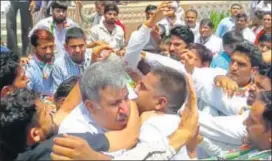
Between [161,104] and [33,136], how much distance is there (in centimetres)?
70

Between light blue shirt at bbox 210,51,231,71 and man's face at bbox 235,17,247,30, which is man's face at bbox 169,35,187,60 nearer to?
light blue shirt at bbox 210,51,231,71

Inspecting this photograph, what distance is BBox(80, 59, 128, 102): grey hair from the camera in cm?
306

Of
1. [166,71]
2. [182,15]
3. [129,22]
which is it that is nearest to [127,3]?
[129,22]

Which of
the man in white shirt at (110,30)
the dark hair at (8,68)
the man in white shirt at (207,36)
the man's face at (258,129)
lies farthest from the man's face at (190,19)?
the man's face at (258,129)

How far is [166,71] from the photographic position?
10.8 ft

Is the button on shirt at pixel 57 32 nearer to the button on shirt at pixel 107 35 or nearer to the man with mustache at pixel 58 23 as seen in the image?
the man with mustache at pixel 58 23

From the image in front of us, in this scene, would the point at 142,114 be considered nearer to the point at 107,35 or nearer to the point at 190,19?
the point at 107,35

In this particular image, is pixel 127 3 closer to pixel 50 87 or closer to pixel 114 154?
pixel 50 87

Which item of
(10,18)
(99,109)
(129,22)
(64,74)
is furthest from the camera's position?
(129,22)

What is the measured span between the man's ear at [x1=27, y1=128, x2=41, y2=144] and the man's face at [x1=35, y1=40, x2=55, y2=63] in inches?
134

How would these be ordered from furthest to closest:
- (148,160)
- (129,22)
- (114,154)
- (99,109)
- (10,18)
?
(129,22)
(10,18)
(99,109)
(114,154)
(148,160)

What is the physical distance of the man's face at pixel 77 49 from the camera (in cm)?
611

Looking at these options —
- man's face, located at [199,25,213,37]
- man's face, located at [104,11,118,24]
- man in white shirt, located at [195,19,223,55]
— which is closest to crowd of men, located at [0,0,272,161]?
man in white shirt, located at [195,19,223,55]

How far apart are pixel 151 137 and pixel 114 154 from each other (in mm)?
204
